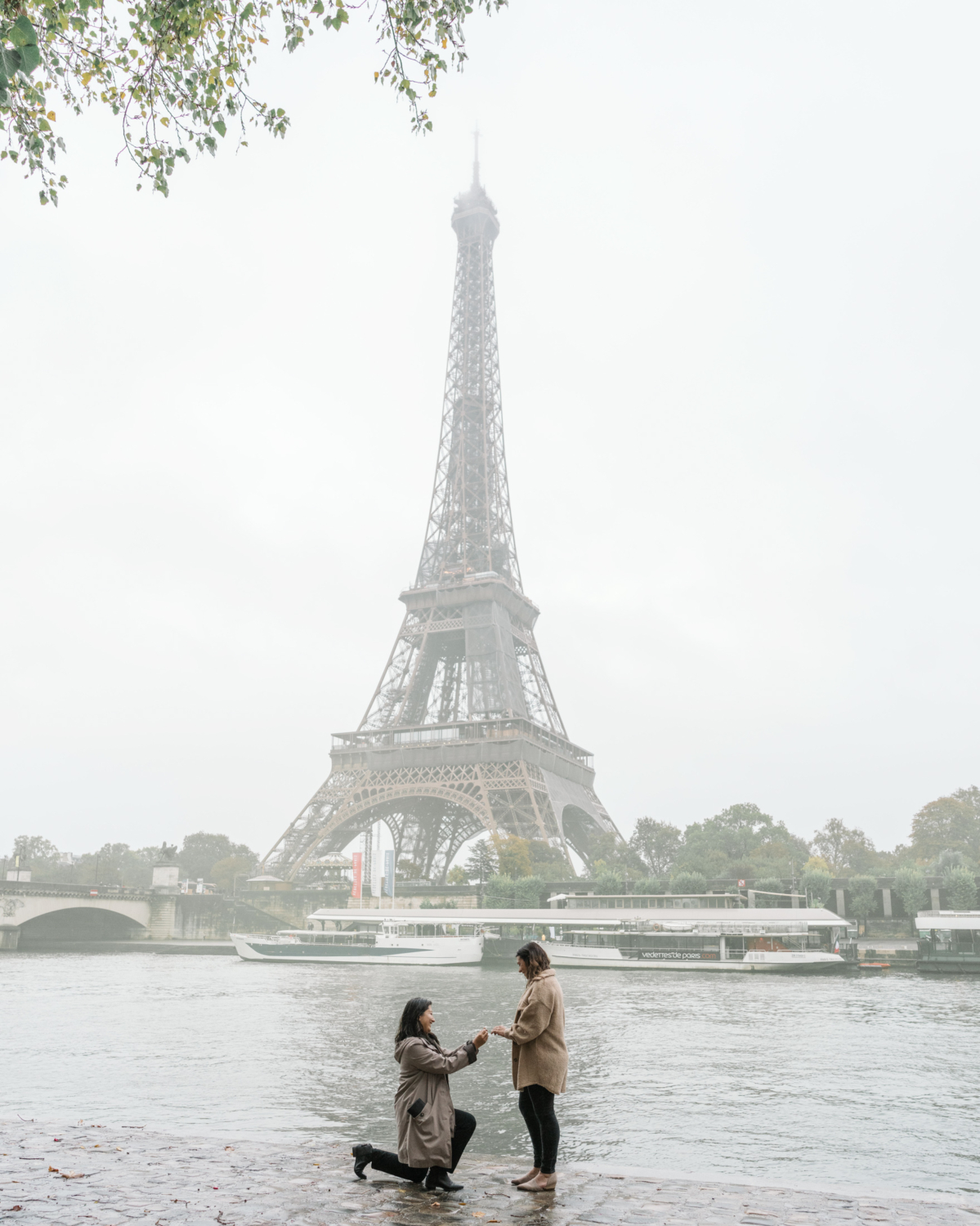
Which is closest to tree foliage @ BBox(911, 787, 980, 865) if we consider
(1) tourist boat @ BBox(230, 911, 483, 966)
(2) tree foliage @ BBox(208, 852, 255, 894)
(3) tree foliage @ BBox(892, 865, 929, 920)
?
(3) tree foliage @ BBox(892, 865, 929, 920)

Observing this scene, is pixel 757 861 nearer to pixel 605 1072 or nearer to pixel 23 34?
pixel 605 1072

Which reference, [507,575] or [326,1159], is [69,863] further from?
[326,1159]

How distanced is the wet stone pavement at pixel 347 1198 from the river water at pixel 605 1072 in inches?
73.4

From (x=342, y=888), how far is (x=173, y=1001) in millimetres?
44676

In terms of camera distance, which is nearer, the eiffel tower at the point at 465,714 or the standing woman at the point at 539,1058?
the standing woman at the point at 539,1058

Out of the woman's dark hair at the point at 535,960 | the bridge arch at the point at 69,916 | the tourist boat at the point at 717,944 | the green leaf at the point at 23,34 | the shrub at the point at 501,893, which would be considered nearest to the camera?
the green leaf at the point at 23,34

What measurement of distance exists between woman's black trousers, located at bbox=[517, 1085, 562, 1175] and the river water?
1.89 metres

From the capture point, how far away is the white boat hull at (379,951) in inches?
2077

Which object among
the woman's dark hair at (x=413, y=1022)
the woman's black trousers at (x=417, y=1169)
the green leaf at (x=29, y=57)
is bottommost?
the woman's black trousers at (x=417, y=1169)

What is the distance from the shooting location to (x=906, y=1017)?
Result: 26.3 metres

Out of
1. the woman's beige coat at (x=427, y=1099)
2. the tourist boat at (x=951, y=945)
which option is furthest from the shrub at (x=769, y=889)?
the woman's beige coat at (x=427, y=1099)

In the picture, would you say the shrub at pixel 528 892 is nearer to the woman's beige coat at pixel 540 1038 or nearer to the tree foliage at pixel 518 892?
the tree foliage at pixel 518 892

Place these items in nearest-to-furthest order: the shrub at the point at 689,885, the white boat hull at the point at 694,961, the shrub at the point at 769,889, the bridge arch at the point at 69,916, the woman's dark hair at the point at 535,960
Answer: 1. the woman's dark hair at the point at 535,960
2. the white boat hull at the point at 694,961
3. the shrub at the point at 769,889
4. the bridge arch at the point at 69,916
5. the shrub at the point at 689,885

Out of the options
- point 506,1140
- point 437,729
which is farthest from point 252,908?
point 506,1140
